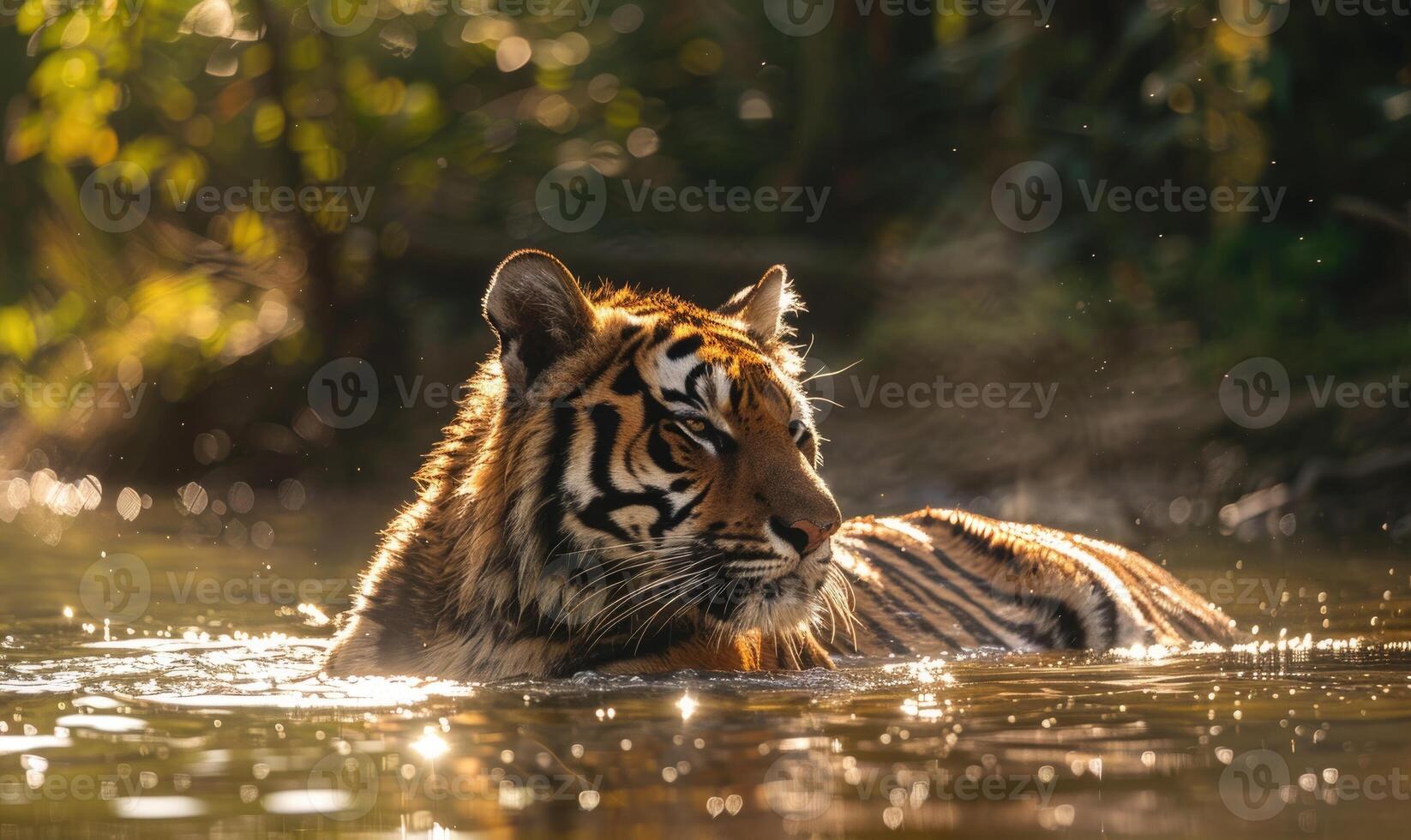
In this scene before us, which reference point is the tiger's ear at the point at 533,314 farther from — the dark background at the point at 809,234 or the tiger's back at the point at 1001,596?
the dark background at the point at 809,234

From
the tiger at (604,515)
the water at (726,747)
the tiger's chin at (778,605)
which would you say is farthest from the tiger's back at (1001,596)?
the tiger's chin at (778,605)

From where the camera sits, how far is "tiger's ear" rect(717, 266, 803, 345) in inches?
195

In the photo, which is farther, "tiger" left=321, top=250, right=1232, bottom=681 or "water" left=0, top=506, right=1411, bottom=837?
"tiger" left=321, top=250, right=1232, bottom=681

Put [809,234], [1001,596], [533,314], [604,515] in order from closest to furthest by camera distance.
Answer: [604,515] < [533,314] < [1001,596] < [809,234]

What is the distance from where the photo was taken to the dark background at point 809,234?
9.97 metres

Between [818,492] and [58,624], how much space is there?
348cm

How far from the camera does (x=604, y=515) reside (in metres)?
4.34

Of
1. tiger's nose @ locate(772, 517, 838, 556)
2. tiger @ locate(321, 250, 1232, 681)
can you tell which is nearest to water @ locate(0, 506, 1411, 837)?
tiger @ locate(321, 250, 1232, 681)

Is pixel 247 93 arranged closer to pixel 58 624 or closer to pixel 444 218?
pixel 444 218

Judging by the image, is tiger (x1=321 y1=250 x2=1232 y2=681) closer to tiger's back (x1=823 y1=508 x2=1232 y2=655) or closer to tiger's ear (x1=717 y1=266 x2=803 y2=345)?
tiger's ear (x1=717 y1=266 x2=803 y2=345)

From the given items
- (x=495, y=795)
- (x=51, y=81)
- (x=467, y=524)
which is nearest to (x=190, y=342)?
(x=51, y=81)

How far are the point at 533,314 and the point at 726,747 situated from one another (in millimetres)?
1383

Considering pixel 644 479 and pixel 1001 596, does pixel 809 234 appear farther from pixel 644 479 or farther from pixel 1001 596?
pixel 644 479

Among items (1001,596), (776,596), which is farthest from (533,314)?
(1001,596)
